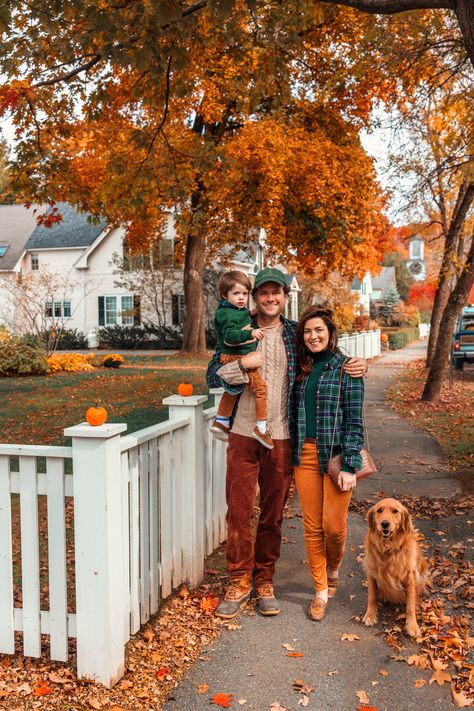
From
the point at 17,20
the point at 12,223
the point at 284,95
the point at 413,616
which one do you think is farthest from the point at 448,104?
the point at 12,223

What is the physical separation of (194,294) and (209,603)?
22.4 meters

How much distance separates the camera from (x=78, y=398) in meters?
14.1

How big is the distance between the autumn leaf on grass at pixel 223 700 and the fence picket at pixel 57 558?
821 millimetres

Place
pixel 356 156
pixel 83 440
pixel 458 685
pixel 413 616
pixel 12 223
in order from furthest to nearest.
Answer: pixel 12 223 < pixel 356 156 < pixel 413 616 < pixel 458 685 < pixel 83 440

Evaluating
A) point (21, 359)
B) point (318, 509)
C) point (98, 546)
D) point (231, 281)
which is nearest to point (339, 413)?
point (318, 509)

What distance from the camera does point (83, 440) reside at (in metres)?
3.42

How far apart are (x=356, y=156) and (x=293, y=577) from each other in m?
16.3

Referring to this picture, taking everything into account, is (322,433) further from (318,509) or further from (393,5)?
(393,5)

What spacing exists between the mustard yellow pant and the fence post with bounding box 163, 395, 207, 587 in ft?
2.73

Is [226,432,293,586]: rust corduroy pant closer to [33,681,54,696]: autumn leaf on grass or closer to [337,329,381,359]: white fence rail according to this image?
[33,681,54,696]: autumn leaf on grass

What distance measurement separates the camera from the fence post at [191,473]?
491 cm

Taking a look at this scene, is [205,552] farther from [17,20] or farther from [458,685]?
[17,20]

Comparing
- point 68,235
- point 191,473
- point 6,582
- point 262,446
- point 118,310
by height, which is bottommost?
point 6,582

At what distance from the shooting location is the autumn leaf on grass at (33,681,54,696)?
3.51 meters
